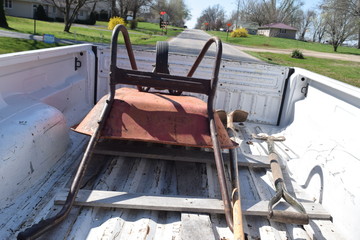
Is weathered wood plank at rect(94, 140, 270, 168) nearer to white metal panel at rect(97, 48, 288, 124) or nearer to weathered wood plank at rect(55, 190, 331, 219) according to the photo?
weathered wood plank at rect(55, 190, 331, 219)

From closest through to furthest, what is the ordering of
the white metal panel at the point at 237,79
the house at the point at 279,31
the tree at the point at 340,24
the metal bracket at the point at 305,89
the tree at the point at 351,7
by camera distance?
1. the metal bracket at the point at 305,89
2. the white metal panel at the point at 237,79
3. the tree at the point at 340,24
4. the tree at the point at 351,7
5. the house at the point at 279,31

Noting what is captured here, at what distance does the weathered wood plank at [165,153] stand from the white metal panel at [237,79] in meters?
1.53

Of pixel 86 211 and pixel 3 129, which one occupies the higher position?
pixel 3 129

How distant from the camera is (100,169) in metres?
2.97

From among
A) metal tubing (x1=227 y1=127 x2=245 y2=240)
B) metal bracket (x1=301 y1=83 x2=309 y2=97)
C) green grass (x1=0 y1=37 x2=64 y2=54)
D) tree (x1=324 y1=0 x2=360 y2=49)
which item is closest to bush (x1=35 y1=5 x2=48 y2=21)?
green grass (x1=0 y1=37 x2=64 y2=54)

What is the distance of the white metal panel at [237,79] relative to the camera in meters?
4.66

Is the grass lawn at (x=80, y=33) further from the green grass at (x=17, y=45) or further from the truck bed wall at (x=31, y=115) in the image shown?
the truck bed wall at (x=31, y=115)

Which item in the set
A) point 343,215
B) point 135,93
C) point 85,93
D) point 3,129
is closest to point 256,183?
point 343,215

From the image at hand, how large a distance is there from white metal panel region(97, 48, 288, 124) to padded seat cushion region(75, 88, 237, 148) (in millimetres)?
1838

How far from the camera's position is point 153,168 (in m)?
3.07

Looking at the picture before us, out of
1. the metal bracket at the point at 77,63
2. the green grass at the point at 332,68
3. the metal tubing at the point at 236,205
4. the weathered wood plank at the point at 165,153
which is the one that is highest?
the metal bracket at the point at 77,63

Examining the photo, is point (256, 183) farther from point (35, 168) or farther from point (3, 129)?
point (3, 129)

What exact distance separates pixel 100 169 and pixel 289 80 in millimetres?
2834

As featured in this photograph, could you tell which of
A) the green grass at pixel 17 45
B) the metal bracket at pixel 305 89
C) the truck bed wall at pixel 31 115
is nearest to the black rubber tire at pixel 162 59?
the truck bed wall at pixel 31 115
